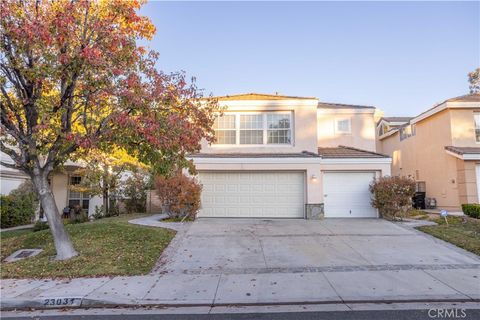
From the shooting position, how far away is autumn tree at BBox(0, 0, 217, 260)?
8234 mm

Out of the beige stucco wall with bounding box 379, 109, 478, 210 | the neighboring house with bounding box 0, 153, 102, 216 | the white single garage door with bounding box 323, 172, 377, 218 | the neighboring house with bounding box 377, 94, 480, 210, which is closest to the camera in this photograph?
the white single garage door with bounding box 323, 172, 377, 218

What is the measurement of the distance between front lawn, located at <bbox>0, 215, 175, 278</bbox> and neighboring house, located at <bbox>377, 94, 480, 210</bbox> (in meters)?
14.3

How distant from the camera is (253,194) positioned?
15.5 meters

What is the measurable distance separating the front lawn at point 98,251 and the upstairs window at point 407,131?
57.8ft

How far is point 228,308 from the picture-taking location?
5.93 meters

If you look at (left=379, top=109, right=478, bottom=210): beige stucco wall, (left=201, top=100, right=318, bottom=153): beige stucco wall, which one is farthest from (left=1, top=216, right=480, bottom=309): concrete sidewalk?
(left=379, top=109, right=478, bottom=210): beige stucco wall

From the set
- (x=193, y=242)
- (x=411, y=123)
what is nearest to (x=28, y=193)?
(x=193, y=242)

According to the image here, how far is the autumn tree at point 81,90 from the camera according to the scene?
823 cm

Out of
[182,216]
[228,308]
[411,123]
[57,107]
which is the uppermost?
[411,123]

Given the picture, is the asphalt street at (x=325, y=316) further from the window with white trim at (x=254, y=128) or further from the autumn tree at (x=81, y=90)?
the window with white trim at (x=254, y=128)

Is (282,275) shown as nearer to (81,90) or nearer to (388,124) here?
(81,90)

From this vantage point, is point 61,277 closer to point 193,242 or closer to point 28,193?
point 193,242

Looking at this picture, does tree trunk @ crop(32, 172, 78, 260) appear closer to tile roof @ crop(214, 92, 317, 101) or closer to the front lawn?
the front lawn

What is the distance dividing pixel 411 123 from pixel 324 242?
15135mm
